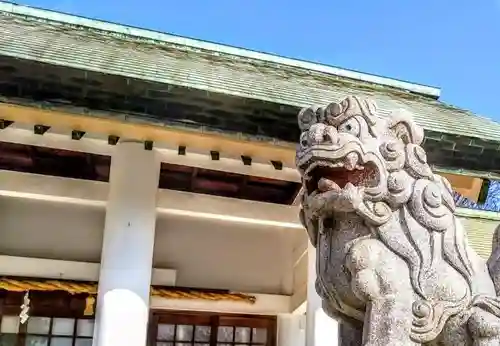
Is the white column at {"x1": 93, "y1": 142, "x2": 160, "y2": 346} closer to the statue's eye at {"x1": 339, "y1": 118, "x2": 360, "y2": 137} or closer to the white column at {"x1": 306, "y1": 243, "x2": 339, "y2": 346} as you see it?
the white column at {"x1": 306, "y1": 243, "x2": 339, "y2": 346}

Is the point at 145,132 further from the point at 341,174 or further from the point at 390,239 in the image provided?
the point at 390,239

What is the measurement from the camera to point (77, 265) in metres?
6.63

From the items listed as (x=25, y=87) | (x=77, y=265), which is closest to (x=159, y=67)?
(x=25, y=87)

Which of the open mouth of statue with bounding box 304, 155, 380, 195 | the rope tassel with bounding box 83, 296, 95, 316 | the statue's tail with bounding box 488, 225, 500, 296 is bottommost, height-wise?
the rope tassel with bounding box 83, 296, 95, 316

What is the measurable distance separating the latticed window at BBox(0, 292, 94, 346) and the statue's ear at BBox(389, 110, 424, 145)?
195 inches

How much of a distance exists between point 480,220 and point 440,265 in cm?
675

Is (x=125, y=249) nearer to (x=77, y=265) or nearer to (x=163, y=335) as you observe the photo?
(x=77, y=265)

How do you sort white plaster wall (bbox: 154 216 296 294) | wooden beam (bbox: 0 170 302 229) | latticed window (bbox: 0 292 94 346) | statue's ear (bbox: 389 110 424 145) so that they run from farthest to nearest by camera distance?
white plaster wall (bbox: 154 216 296 294) < latticed window (bbox: 0 292 94 346) < wooden beam (bbox: 0 170 302 229) < statue's ear (bbox: 389 110 424 145)

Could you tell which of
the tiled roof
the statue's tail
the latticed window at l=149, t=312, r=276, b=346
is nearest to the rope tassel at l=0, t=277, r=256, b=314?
the latticed window at l=149, t=312, r=276, b=346

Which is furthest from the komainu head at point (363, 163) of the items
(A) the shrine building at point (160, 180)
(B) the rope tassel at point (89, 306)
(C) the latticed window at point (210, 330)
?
(C) the latticed window at point (210, 330)

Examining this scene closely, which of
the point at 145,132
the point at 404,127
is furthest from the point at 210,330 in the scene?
the point at 404,127

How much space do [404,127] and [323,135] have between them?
47 cm

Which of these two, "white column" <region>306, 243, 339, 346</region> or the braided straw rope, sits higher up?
the braided straw rope

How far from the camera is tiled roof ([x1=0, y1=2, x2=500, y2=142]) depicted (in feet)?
15.4
